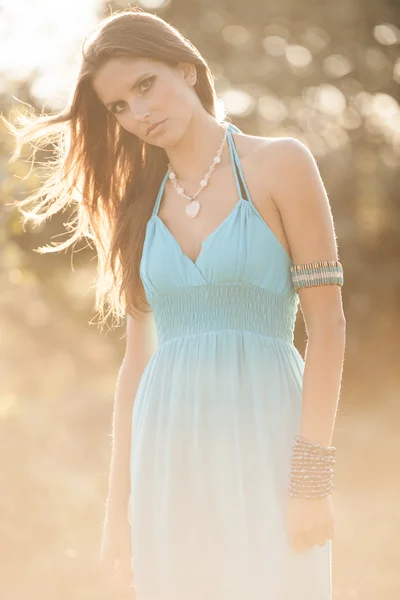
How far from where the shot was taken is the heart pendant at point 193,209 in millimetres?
2512

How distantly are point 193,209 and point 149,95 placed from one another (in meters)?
0.34

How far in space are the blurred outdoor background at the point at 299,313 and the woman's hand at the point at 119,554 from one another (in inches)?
174

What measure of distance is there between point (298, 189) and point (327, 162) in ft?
34.2

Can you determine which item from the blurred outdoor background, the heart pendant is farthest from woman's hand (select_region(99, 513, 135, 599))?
the blurred outdoor background

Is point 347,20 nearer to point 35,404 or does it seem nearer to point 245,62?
point 245,62

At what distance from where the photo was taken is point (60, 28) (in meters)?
8.48

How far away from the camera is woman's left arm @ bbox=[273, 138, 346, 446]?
2242 mm

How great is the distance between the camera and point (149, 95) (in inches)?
99.8

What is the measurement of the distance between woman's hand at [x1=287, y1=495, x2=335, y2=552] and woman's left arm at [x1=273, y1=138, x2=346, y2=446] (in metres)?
0.15

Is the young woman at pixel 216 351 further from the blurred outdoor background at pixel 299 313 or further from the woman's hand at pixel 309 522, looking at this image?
the blurred outdoor background at pixel 299 313

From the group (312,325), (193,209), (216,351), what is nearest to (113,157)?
(193,209)

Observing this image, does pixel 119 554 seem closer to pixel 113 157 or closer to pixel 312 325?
pixel 312 325

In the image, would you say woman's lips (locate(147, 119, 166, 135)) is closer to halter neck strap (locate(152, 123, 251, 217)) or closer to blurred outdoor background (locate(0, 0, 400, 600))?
halter neck strap (locate(152, 123, 251, 217))

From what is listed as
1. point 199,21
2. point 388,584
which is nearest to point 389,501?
point 388,584
